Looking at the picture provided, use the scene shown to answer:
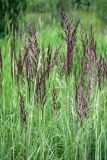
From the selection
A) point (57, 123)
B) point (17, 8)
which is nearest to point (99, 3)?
point (17, 8)

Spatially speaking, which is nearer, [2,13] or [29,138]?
[29,138]

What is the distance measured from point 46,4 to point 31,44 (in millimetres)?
8019

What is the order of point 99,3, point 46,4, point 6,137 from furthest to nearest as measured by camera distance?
point 99,3 < point 46,4 < point 6,137

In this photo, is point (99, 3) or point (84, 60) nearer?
point (84, 60)

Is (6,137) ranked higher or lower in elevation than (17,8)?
lower

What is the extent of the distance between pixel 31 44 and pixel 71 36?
0.21 m

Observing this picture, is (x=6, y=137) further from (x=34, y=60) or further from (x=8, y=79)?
(x=8, y=79)

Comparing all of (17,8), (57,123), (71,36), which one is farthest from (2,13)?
(71,36)

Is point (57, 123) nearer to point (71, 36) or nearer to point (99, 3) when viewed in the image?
point (71, 36)

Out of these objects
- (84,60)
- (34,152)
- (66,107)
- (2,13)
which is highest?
(2,13)

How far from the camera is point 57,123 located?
2.61m

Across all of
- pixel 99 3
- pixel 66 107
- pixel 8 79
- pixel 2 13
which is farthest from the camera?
pixel 99 3

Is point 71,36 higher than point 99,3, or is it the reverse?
point 99,3

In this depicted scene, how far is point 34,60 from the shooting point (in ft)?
6.76
